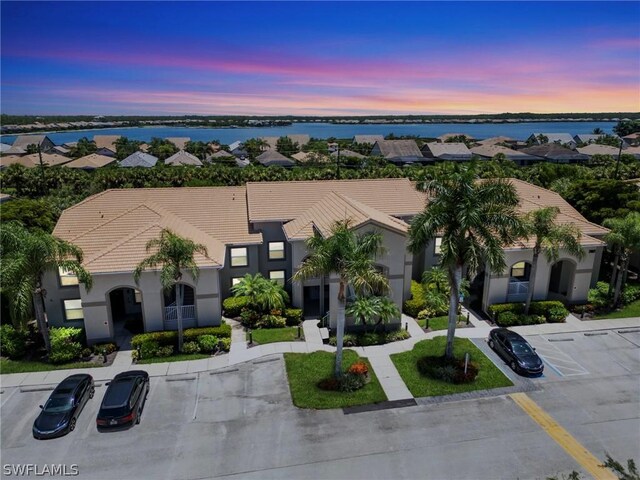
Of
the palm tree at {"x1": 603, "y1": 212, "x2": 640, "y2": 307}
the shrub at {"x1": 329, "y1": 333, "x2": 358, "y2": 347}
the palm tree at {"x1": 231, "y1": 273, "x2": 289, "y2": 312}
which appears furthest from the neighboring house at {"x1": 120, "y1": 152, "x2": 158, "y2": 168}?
the palm tree at {"x1": 603, "y1": 212, "x2": 640, "y2": 307}

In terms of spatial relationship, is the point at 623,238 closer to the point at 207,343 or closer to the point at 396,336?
the point at 396,336

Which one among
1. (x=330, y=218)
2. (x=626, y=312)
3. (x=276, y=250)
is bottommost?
(x=626, y=312)

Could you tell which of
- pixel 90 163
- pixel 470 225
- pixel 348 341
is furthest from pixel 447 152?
pixel 470 225

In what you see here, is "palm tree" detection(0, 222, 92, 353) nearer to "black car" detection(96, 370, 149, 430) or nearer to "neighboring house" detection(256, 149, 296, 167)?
"black car" detection(96, 370, 149, 430)

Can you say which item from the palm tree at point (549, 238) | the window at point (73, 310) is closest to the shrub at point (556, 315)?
the palm tree at point (549, 238)

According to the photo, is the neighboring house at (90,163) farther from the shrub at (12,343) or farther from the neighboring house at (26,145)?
the shrub at (12,343)

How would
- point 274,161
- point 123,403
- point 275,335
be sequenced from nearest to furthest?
point 123,403 < point 275,335 < point 274,161

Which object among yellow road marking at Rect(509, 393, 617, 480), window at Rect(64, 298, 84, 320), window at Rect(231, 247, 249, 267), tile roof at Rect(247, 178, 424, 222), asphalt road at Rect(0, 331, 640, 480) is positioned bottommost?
asphalt road at Rect(0, 331, 640, 480)

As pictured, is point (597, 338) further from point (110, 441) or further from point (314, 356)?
point (110, 441)
